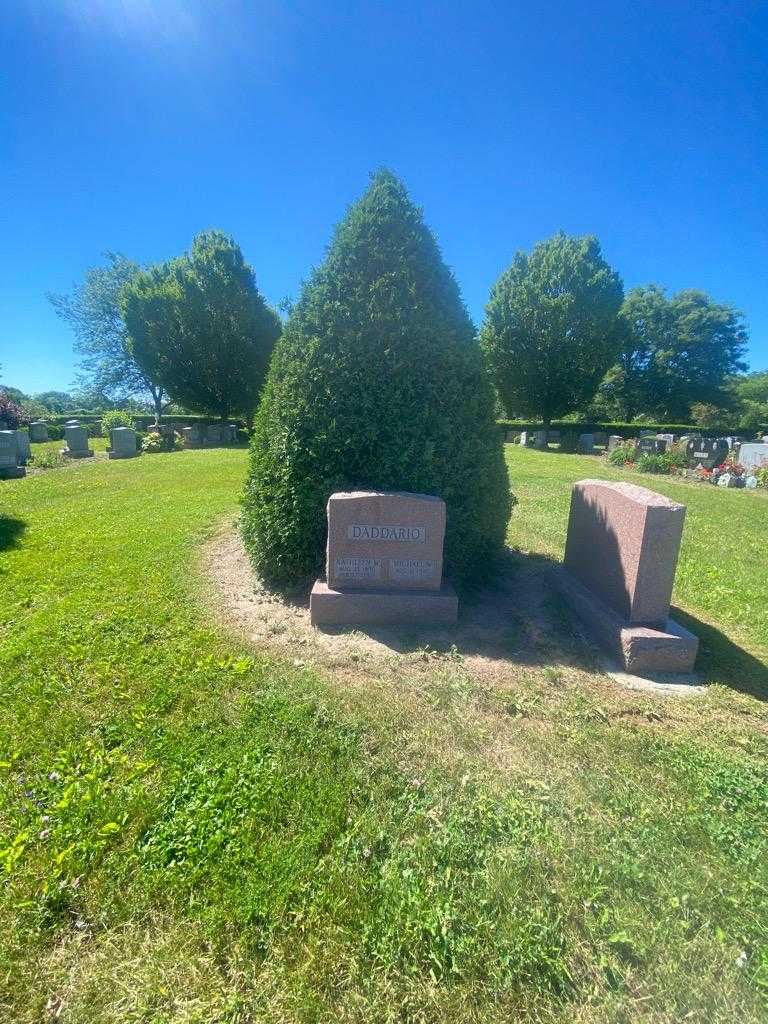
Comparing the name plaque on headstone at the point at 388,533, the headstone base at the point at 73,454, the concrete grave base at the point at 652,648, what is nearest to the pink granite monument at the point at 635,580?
the concrete grave base at the point at 652,648

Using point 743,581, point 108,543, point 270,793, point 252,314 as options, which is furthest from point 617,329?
point 270,793

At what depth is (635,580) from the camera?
3.68m

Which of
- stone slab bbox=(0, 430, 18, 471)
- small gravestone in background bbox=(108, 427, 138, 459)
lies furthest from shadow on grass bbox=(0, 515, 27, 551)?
small gravestone in background bbox=(108, 427, 138, 459)

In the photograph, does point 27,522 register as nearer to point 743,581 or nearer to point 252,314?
point 743,581

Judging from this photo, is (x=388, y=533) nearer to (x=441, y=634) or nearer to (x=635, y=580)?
(x=441, y=634)

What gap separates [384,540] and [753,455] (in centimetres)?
1771

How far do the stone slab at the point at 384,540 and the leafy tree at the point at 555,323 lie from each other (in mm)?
23950

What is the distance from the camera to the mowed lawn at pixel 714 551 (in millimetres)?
4133

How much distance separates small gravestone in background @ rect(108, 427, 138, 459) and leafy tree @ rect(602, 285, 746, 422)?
41.1m

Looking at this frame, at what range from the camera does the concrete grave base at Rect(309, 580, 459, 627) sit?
4.04 meters

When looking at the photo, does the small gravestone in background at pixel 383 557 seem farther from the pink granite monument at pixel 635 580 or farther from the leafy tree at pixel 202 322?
the leafy tree at pixel 202 322

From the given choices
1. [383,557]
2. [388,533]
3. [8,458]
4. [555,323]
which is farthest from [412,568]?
[555,323]

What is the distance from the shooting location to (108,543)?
631 cm

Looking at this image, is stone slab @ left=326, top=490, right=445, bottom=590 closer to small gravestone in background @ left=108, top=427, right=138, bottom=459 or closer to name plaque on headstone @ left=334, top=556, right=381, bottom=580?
name plaque on headstone @ left=334, top=556, right=381, bottom=580
